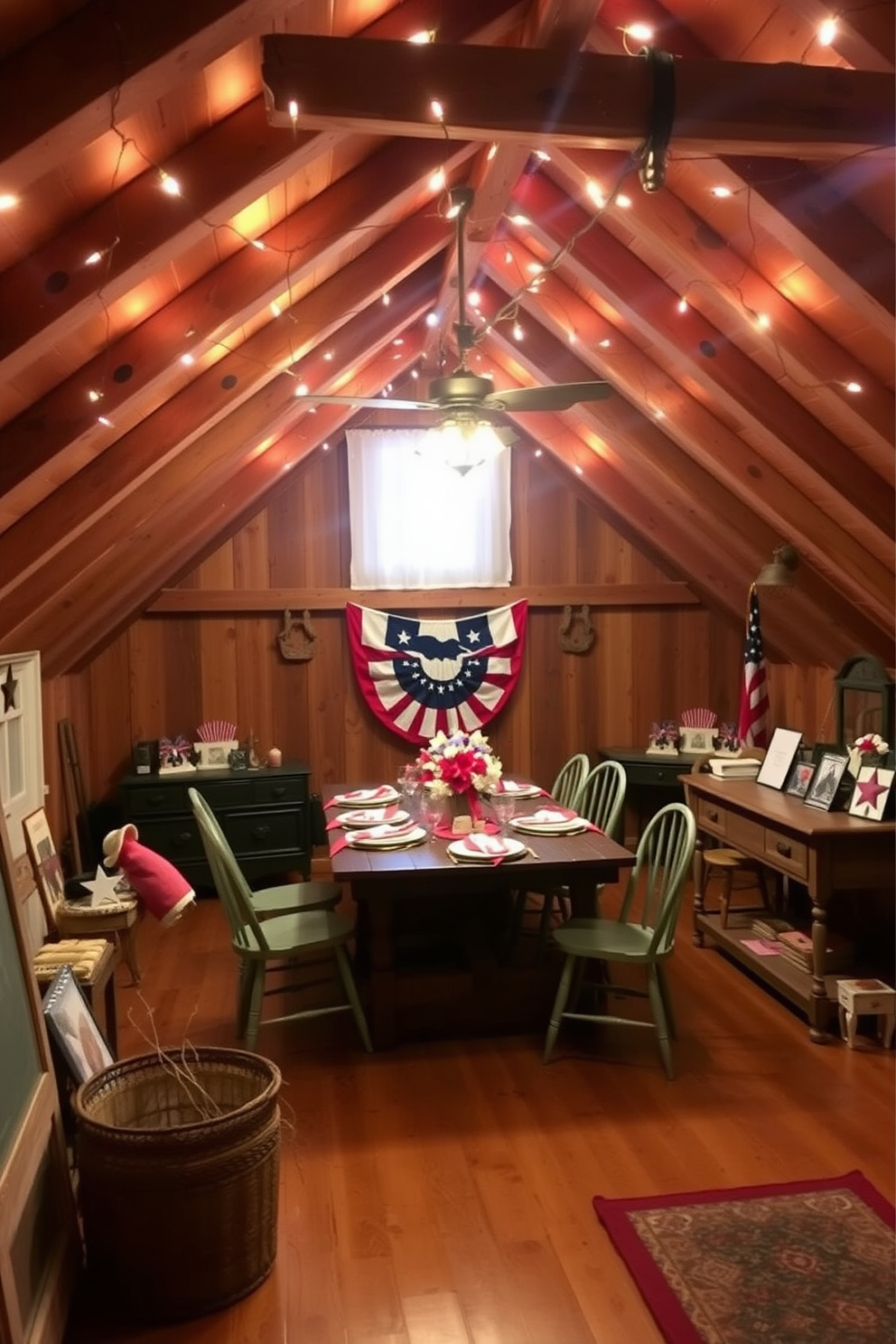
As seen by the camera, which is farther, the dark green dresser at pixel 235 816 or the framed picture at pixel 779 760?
the dark green dresser at pixel 235 816

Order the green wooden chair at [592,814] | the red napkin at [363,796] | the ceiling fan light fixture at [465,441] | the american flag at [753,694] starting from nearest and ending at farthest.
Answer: the ceiling fan light fixture at [465,441] → the green wooden chair at [592,814] → the red napkin at [363,796] → the american flag at [753,694]

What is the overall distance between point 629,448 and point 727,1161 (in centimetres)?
307

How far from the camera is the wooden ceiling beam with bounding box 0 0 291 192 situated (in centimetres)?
159

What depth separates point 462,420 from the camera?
3.25 meters

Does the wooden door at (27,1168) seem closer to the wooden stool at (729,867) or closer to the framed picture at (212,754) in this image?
the wooden stool at (729,867)

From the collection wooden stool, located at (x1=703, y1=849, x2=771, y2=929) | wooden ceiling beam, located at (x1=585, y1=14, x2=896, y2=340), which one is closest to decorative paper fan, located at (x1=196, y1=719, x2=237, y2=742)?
wooden stool, located at (x1=703, y1=849, x2=771, y2=929)

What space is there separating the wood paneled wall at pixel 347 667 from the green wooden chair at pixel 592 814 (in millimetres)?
1323

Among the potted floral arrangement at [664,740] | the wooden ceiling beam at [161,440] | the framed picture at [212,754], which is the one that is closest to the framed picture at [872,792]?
the potted floral arrangement at [664,740]

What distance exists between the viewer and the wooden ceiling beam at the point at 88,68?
159 centimetres

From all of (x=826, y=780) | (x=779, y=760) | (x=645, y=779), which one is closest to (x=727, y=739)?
(x=645, y=779)

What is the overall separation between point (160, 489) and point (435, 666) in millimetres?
2560

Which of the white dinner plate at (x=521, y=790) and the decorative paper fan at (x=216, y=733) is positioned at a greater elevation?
the decorative paper fan at (x=216, y=733)

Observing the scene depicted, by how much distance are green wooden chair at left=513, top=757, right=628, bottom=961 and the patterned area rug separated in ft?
4.75

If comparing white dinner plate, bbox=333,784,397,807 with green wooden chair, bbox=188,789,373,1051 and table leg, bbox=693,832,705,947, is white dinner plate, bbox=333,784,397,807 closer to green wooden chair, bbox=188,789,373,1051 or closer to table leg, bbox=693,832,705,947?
green wooden chair, bbox=188,789,373,1051
